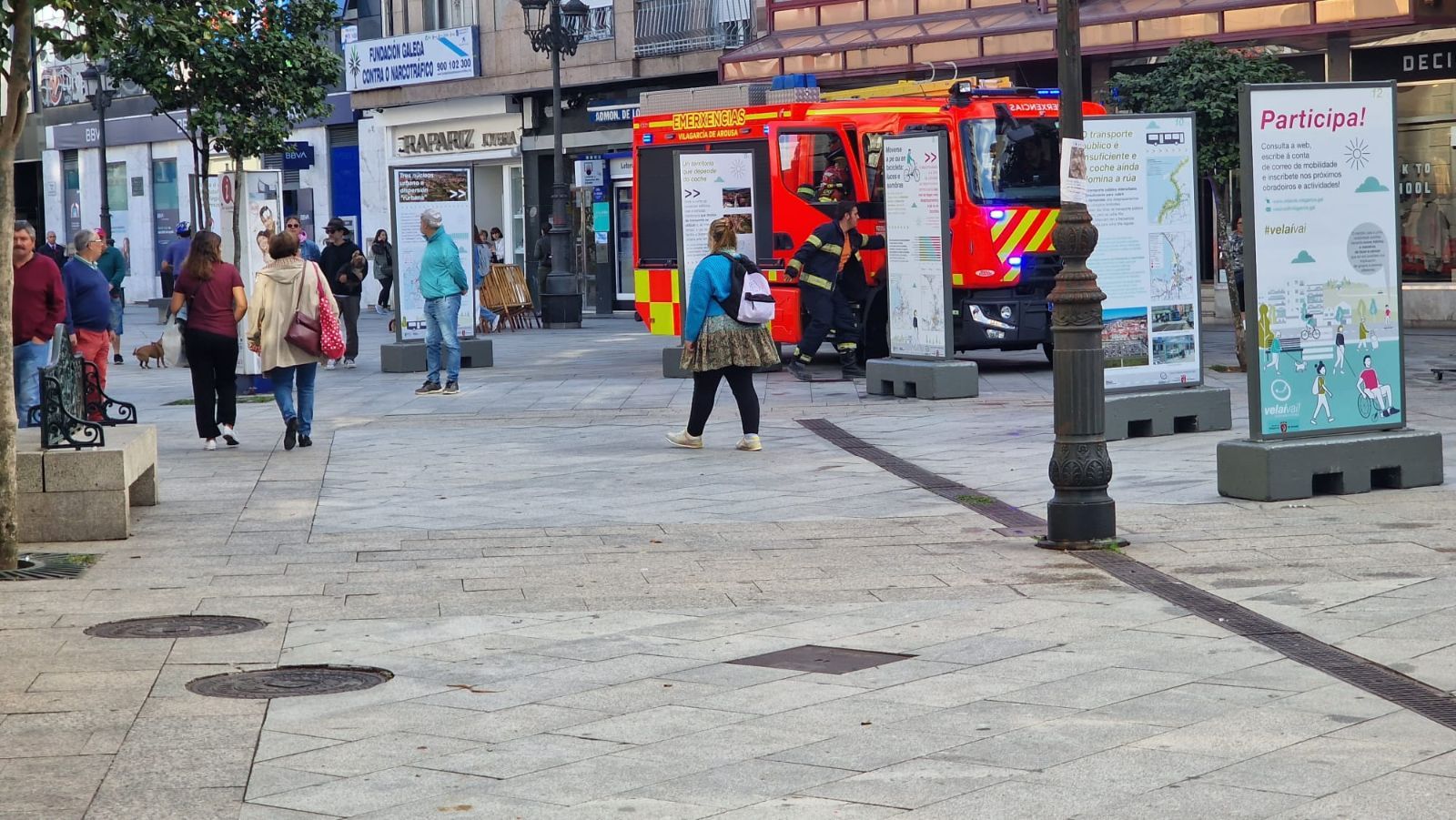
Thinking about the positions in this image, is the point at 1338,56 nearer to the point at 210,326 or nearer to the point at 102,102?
the point at 210,326

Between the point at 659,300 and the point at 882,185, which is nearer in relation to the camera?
the point at 882,185

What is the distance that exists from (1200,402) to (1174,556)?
5.38 meters

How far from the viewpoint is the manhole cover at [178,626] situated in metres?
7.61

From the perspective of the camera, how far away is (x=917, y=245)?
57.3 ft

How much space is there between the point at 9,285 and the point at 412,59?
→ 104 feet

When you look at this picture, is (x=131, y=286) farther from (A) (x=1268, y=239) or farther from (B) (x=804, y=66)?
(A) (x=1268, y=239)

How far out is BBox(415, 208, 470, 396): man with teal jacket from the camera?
758 inches

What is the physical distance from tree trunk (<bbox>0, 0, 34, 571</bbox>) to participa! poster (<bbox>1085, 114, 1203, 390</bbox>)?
22.7 ft

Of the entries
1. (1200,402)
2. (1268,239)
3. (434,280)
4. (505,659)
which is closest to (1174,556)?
(1268,239)

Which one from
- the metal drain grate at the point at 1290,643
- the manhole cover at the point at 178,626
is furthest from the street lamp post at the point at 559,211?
the manhole cover at the point at 178,626

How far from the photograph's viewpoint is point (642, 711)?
619 cm

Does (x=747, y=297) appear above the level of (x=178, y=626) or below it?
above

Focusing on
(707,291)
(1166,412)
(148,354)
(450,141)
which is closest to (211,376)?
(707,291)

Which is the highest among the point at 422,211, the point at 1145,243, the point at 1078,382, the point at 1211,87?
the point at 1211,87
